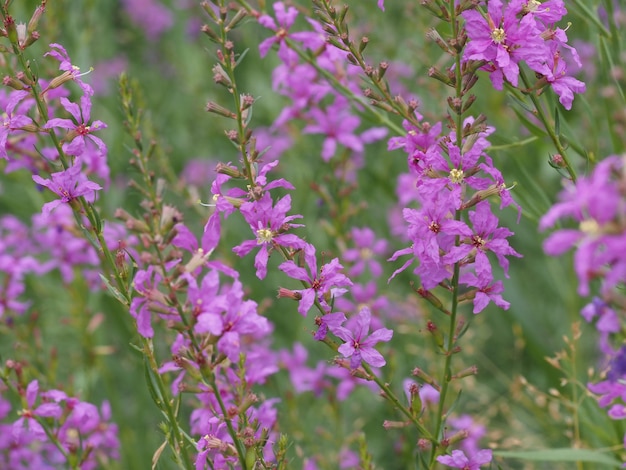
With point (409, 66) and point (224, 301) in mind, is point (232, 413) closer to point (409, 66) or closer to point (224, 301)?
point (224, 301)

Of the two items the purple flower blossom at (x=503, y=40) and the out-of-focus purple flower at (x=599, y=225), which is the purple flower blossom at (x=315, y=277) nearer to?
the purple flower blossom at (x=503, y=40)

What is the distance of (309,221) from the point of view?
490cm

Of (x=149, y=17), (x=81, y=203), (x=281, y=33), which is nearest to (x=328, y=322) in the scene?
(x=81, y=203)

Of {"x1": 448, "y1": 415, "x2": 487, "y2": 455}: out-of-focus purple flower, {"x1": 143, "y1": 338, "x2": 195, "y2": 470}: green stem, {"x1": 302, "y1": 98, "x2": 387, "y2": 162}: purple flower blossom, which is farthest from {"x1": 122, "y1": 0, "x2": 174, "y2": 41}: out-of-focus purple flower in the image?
{"x1": 143, "y1": 338, "x2": 195, "y2": 470}: green stem

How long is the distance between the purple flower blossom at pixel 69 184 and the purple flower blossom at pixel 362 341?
711 mm

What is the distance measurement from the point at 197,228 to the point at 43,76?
1801 mm

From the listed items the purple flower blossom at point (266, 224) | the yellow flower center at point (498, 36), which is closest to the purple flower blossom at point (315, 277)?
the purple flower blossom at point (266, 224)

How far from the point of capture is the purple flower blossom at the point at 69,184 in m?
2.05

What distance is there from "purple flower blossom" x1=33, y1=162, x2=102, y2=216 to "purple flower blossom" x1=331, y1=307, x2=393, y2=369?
711 millimetres

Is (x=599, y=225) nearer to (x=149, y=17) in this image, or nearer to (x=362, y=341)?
(x=362, y=341)

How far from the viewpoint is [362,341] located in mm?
2062

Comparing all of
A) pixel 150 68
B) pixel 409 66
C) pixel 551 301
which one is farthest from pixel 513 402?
pixel 150 68

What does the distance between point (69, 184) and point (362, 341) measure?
838 mm

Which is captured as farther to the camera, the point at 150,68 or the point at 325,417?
the point at 150,68
